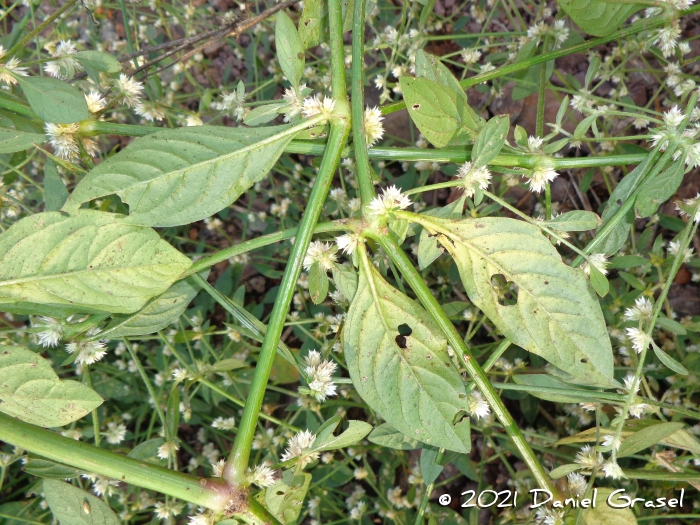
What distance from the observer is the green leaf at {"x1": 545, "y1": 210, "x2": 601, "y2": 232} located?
4.01 ft

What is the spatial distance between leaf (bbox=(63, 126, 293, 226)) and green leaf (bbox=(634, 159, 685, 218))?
801mm

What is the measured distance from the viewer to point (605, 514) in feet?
4.45

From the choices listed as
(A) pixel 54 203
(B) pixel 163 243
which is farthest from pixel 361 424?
(A) pixel 54 203

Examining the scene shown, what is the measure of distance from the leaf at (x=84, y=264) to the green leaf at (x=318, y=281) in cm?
28

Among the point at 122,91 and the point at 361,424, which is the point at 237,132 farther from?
the point at 361,424

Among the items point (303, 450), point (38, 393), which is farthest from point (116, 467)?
point (303, 450)

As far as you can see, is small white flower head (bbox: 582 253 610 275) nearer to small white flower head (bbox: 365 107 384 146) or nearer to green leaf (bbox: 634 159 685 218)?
green leaf (bbox: 634 159 685 218)

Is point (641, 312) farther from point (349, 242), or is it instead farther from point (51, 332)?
point (51, 332)

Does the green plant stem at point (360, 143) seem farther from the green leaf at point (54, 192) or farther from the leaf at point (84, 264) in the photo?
the green leaf at point (54, 192)

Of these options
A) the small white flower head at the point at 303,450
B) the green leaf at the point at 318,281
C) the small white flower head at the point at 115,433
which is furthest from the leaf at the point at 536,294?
the small white flower head at the point at 115,433

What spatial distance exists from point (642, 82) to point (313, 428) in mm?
1971

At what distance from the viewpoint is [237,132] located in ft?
4.07

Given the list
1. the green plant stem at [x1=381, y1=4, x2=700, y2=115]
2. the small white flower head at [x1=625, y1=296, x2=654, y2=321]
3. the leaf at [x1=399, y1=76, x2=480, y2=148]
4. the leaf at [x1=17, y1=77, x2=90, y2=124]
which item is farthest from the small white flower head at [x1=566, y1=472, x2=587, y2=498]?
the leaf at [x1=17, y1=77, x2=90, y2=124]

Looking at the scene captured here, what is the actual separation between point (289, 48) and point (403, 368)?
29.7 inches
